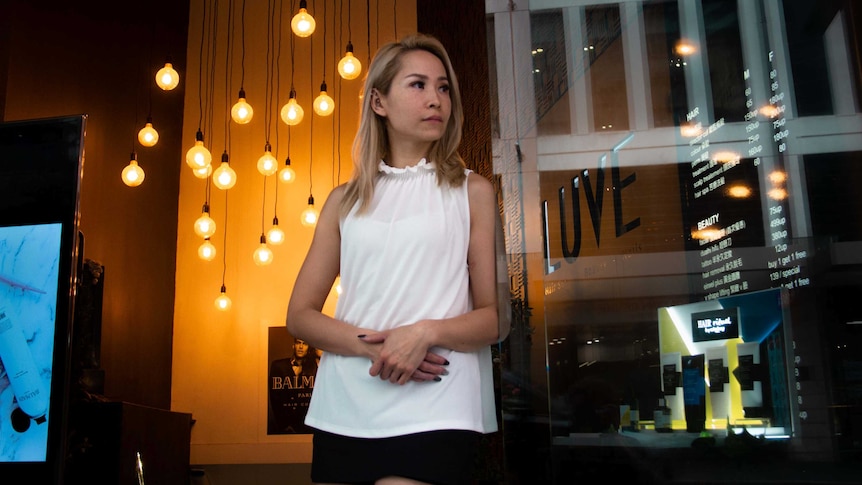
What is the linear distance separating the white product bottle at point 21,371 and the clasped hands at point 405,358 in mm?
746

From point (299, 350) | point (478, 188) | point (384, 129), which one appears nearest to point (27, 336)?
point (384, 129)

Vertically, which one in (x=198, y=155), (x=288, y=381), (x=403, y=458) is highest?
(x=198, y=155)

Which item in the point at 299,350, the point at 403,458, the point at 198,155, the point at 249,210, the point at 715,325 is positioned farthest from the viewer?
the point at 249,210

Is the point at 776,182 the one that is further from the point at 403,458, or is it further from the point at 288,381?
the point at 288,381

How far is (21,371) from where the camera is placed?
1661 millimetres

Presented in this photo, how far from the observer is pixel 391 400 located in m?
1.28

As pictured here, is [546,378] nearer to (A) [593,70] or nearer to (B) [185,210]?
(A) [593,70]

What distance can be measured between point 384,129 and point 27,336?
0.77 m

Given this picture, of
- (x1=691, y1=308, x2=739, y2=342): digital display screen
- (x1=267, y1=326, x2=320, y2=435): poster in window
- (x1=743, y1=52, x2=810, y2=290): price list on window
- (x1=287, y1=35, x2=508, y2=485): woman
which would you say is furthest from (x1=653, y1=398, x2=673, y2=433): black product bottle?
(x1=267, y1=326, x2=320, y2=435): poster in window

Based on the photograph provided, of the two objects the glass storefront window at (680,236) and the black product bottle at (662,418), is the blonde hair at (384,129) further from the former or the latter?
the black product bottle at (662,418)

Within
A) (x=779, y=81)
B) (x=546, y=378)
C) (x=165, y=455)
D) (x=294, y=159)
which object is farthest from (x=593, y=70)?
(x=294, y=159)

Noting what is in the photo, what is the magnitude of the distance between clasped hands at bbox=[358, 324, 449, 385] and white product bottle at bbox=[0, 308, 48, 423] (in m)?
0.75

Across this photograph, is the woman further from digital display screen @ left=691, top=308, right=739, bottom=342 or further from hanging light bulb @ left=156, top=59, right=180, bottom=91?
hanging light bulb @ left=156, top=59, right=180, bottom=91

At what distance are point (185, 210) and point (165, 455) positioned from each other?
232 cm
